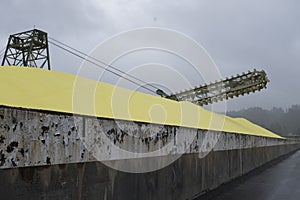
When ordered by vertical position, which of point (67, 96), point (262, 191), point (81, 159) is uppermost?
point (67, 96)

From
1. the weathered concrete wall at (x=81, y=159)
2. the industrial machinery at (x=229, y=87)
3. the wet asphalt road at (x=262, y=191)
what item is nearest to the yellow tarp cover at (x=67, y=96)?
the weathered concrete wall at (x=81, y=159)

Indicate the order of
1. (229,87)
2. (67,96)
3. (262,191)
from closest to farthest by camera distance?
(67,96) → (262,191) → (229,87)

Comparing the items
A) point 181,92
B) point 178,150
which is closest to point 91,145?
point 178,150

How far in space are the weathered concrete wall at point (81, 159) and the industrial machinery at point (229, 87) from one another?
20360mm

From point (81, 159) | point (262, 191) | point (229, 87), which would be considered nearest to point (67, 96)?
point (81, 159)

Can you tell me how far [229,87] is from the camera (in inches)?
1051

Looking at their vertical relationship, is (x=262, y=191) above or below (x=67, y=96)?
below

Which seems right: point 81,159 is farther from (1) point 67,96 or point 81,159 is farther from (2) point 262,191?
(2) point 262,191

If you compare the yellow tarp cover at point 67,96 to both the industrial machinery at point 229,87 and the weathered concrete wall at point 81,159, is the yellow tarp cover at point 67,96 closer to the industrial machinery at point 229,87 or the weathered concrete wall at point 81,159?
the weathered concrete wall at point 81,159

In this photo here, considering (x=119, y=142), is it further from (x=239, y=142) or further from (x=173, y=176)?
(x=239, y=142)

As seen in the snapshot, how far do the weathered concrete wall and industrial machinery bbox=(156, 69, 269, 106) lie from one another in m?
20.4

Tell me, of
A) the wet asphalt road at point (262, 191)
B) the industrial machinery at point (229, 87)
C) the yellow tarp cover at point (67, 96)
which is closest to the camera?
the yellow tarp cover at point (67, 96)

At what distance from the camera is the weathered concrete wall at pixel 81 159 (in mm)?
2588

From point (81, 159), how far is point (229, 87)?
80.5ft
